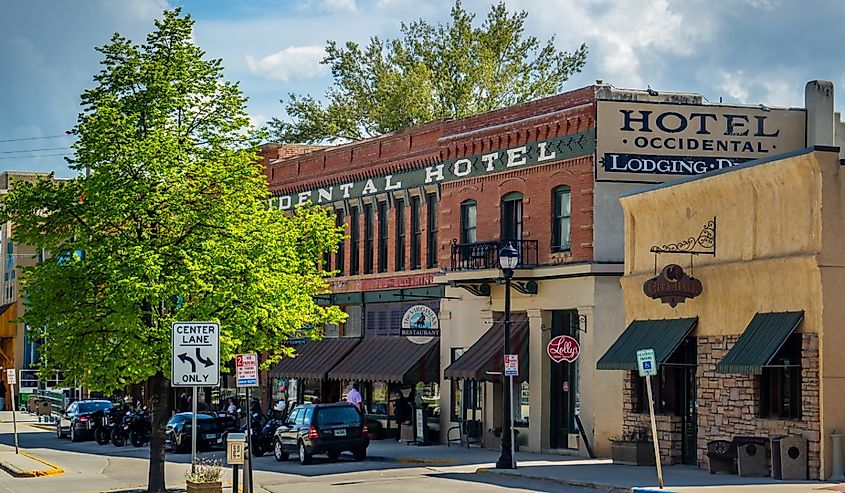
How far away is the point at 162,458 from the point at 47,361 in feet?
10.7

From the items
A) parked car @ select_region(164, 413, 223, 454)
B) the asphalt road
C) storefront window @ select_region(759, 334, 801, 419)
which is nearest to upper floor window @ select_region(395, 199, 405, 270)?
parked car @ select_region(164, 413, 223, 454)

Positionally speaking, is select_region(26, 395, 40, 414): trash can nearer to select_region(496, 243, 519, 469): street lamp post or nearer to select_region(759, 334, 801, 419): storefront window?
select_region(496, 243, 519, 469): street lamp post

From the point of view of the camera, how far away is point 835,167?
2509cm

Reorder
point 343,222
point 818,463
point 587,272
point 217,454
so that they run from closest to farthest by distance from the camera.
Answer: point 818,463, point 587,272, point 217,454, point 343,222

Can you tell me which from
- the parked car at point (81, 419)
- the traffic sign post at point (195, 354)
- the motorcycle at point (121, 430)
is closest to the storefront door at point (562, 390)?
the traffic sign post at point (195, 354)

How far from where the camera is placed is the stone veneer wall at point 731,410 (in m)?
25.0

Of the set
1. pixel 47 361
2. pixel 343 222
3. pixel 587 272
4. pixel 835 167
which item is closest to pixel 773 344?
pixel 835 167

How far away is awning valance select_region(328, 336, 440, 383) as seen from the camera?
42.1 metres

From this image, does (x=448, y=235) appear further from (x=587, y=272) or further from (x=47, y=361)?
(x=47, y=361)

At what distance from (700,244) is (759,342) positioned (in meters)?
3.57

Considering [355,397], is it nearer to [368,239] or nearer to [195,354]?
[368,239]

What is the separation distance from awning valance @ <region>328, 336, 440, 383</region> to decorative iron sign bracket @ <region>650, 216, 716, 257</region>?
13.7 meters

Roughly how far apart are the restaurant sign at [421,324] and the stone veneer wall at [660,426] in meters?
11.4

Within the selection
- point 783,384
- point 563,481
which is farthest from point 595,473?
point 783,384
